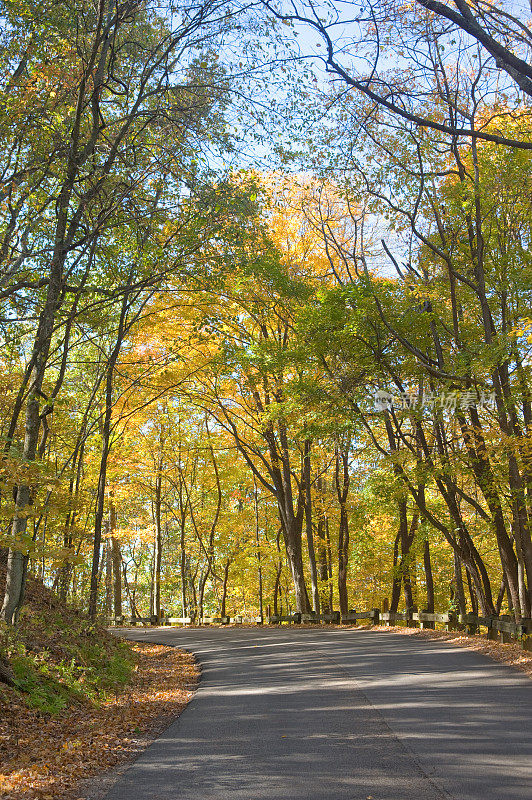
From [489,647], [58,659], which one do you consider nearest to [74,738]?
[58,659]

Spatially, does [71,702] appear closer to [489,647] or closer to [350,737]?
[350,737]

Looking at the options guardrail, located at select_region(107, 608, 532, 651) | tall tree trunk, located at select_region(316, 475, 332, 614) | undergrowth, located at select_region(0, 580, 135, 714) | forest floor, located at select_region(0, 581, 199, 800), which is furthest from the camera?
tall tree trunk, located at select_region(316, 475, 332, 614)

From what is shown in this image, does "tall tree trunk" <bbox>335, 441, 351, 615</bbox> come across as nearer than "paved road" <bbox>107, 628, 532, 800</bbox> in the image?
No

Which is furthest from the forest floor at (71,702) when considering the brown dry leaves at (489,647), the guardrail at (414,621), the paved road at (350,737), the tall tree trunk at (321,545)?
the tall tree trunk at (321,545)

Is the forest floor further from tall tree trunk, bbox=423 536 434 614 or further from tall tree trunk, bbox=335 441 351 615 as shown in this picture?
tall tree trunk, bbox=335 441 351 615

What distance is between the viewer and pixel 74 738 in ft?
21.9

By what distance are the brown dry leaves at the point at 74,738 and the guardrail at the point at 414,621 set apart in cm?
631

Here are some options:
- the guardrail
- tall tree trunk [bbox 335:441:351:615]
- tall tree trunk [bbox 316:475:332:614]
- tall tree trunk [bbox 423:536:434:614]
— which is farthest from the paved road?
tall tree trunk [bbox 316:475:332:614]

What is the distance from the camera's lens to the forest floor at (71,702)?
5.42 meters

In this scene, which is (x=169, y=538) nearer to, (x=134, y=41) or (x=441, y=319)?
(x=441, y=319)

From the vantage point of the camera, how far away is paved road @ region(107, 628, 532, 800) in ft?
15.3

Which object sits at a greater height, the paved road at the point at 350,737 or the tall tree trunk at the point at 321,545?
the tall tree trunk at the point at 321,545

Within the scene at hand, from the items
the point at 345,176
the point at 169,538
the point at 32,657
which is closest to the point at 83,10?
the point at 345,176

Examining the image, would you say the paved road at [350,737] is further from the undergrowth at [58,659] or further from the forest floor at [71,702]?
the undergrowth at [58,659]
